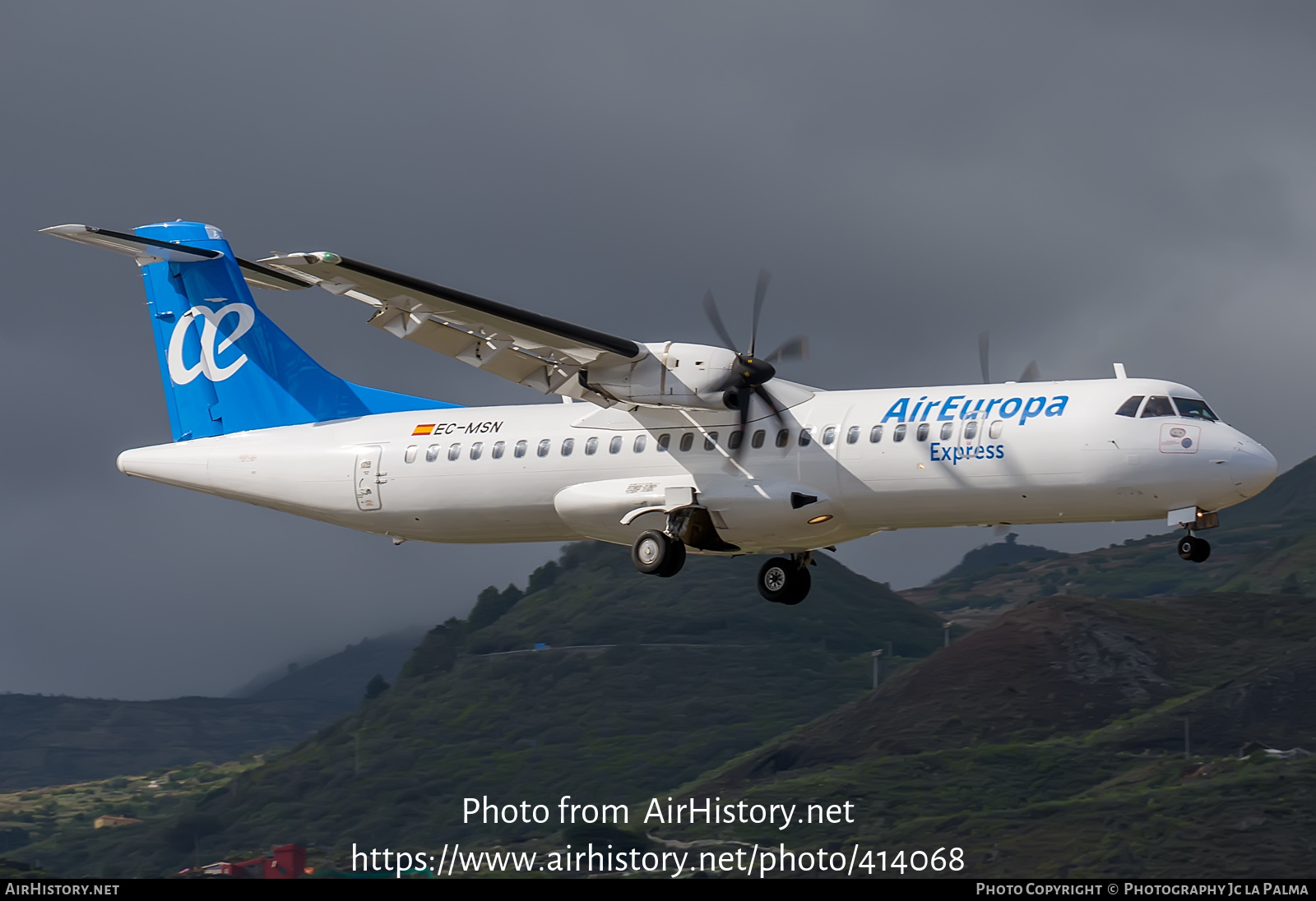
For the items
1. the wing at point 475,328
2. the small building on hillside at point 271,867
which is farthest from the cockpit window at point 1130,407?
the small building on hillside at point 271,867

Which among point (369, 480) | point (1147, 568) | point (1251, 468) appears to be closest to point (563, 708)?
point (1147, 568)

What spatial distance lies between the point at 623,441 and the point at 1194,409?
7.76 m

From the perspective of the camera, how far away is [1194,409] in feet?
64.0

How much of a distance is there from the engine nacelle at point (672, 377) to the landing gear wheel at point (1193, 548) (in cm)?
624

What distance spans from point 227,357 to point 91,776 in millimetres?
128756

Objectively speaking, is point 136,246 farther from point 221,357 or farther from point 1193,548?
point 1193,548

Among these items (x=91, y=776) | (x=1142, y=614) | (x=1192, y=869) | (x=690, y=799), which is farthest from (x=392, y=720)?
(x=1192, y=869)

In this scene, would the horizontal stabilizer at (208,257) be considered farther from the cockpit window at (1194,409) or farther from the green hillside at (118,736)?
the green hillside at (118,736)

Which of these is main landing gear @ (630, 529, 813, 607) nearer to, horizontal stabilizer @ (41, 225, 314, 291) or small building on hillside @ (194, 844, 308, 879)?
horizontal stabilizer @ (41, 225, 314, 291)

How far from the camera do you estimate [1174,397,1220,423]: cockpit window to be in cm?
1941

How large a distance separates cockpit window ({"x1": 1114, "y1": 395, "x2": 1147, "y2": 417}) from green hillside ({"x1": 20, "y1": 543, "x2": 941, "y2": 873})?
90.0 metres

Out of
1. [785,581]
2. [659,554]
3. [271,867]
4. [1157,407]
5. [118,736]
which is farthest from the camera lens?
[118,736]

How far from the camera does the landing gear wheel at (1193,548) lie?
19.1 m
